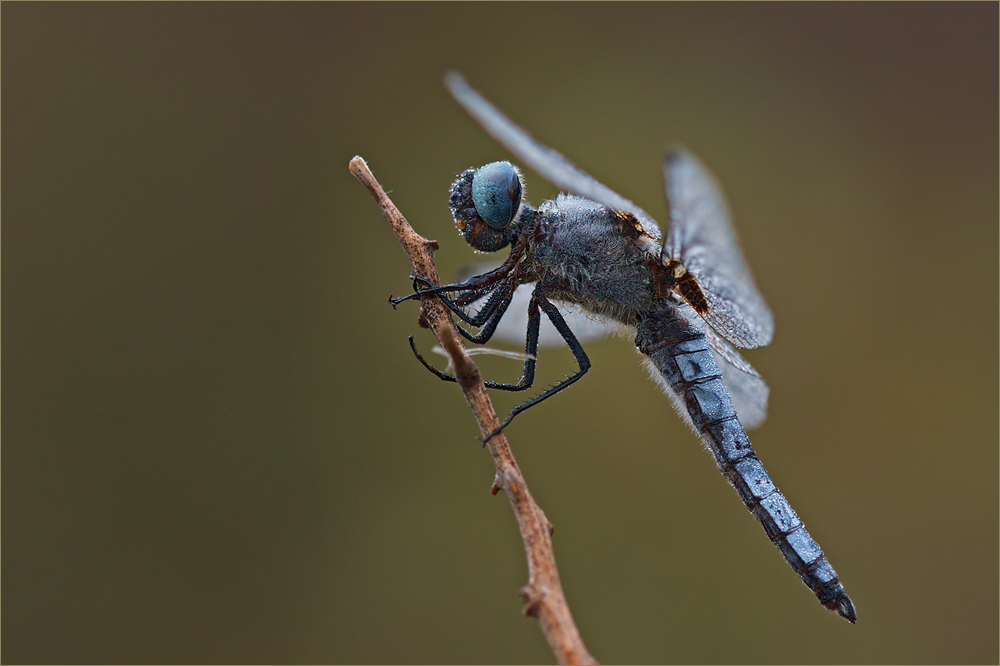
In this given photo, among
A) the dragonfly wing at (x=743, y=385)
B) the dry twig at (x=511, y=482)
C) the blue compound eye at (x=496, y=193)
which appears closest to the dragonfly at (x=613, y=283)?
the blue compound eye at (x=496, y=193)

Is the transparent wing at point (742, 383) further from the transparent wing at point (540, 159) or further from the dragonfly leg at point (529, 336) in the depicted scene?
the dragonfly leg at point (529, 336)

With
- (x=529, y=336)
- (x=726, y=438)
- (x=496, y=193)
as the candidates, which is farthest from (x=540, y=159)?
(x=726, y=438)

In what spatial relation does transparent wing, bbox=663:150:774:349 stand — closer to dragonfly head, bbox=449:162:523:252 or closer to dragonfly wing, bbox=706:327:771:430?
dragonfly wing, bbox=706:327:771:430

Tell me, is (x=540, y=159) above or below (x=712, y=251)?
above

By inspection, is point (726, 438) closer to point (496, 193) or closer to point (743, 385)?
point (743, 385)

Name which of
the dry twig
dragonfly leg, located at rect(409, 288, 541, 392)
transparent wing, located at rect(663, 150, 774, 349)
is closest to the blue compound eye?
dragonfly leg, located at rect(409, 288, 541, 392)

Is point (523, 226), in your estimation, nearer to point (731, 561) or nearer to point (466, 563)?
point (466, 563)

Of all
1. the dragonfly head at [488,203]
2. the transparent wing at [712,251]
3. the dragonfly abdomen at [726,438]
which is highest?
the dragonfly head at [488,203]
